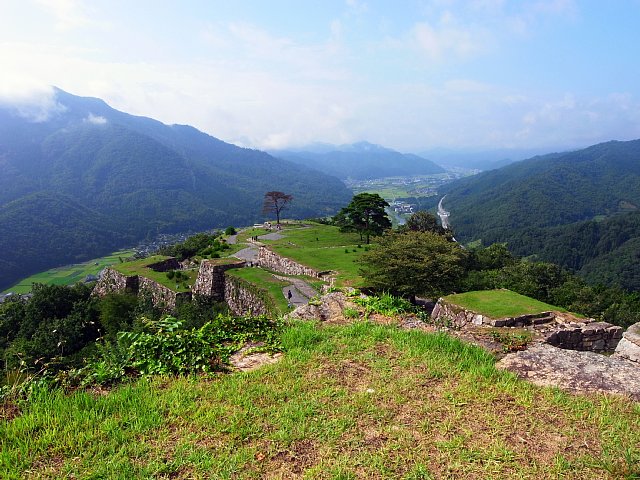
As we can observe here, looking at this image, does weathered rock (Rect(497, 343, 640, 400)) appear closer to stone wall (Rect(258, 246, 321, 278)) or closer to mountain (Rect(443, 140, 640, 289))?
stone wall (Rect(258, 246, 321, 278))

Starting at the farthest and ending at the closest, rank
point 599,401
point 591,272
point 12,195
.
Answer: point 12,195, point 591,272, point 599,401

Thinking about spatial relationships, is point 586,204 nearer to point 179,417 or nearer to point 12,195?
point 179,417

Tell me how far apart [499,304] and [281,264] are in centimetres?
1555

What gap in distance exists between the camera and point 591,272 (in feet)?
237

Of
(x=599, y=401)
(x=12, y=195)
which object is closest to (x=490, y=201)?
(x=599, y=401)

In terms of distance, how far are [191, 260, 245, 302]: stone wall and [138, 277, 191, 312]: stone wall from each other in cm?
91

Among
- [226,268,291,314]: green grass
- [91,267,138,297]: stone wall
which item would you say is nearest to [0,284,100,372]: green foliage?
[91,267,138,297]: stone wall

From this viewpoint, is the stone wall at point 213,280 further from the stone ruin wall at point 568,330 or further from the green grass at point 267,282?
the stone ruin wall at point 568,330

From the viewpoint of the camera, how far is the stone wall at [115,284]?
2557 cm

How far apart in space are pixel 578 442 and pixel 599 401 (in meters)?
0.97

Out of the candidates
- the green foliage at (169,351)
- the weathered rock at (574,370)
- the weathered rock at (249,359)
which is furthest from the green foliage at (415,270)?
the weathered rock at (249,359)

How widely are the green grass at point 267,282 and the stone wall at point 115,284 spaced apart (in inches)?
337

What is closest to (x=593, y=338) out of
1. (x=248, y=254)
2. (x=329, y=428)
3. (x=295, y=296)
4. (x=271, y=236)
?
(x=329, y=428)

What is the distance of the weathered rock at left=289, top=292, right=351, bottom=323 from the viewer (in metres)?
7.38
